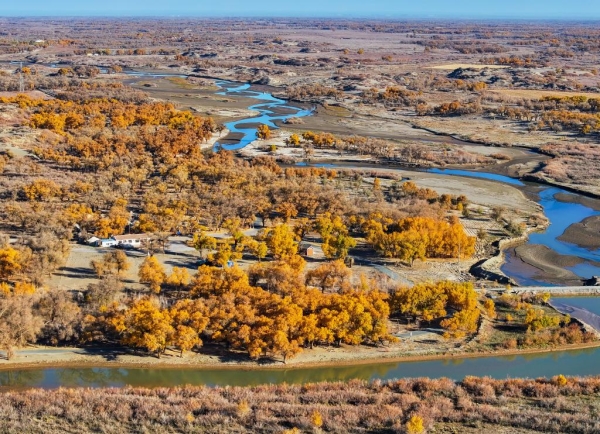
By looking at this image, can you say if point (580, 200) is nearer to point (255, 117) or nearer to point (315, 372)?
point (315, 372)

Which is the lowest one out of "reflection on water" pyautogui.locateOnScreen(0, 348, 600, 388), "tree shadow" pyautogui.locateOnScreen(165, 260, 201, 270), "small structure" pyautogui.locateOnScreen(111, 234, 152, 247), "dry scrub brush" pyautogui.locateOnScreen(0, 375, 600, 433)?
"reflection on water" pyautogui.locateOnScreen(0, 348, 600, 388)

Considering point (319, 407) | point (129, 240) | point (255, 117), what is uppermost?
point (255, 117)

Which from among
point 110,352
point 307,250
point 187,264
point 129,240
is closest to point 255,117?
point 129,240

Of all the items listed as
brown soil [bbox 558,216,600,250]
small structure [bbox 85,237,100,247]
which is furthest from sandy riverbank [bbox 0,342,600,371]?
brown soil [bbox 558,216,600,250]

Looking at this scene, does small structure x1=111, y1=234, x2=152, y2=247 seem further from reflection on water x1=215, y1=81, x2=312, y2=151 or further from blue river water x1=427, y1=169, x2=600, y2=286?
reflection on water x1=215, y1=81, x2=312, y2=151

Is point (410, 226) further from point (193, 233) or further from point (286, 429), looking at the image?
point (286, 429)

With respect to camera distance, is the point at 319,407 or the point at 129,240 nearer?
the point at 319,407
